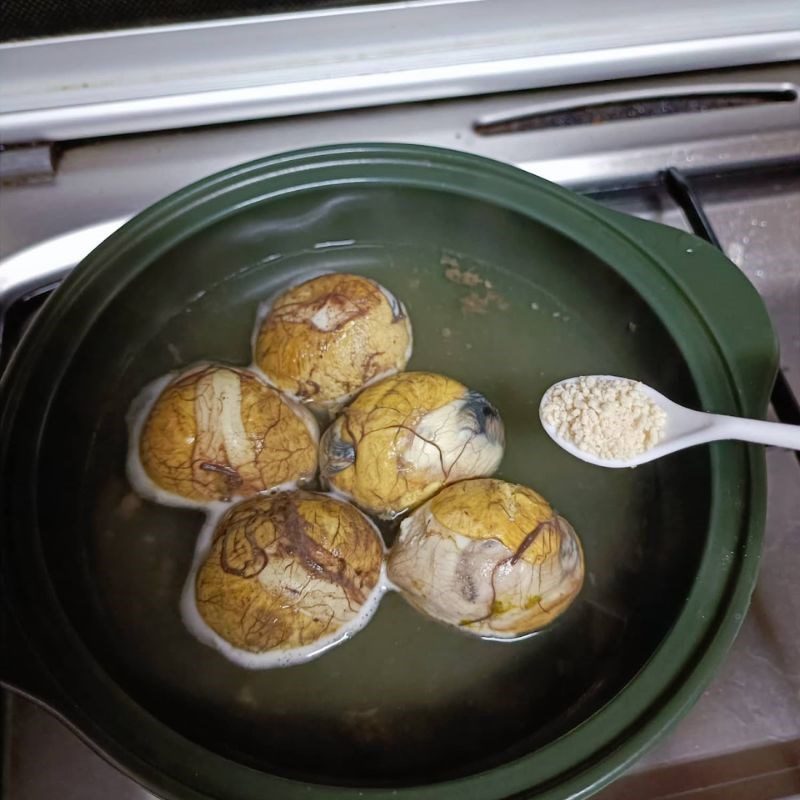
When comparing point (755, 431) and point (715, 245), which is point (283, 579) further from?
point (715, 245)

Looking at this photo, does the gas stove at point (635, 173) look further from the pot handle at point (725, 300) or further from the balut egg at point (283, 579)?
the balut egg at point (283, 579)

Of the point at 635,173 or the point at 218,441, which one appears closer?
the point at 218,441

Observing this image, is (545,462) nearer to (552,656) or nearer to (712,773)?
(552,656)

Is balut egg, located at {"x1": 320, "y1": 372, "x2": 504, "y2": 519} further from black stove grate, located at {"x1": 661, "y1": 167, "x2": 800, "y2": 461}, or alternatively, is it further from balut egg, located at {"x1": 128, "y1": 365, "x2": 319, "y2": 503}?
black stove grate, located at {"x1": 661, "y1": 167, "x2": 800, "y2": 461}

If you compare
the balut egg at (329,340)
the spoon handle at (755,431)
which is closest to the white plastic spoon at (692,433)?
the spoon handle at (755,431)

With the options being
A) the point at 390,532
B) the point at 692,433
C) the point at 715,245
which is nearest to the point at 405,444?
the point at 390,532
